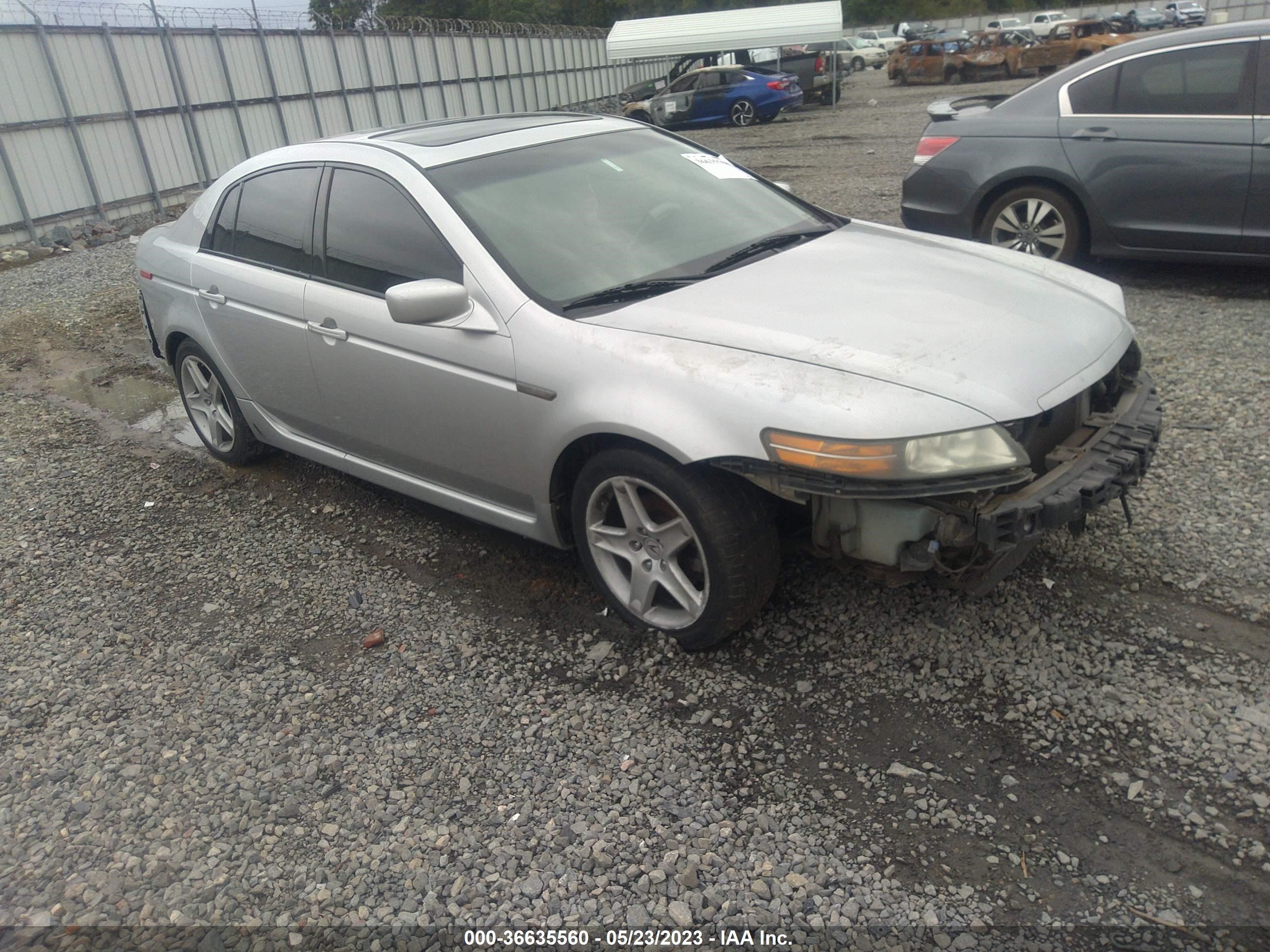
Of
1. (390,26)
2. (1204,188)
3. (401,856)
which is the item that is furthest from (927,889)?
(390,26)

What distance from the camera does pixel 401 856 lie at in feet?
8.32

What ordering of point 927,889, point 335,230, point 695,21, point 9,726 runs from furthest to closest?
point 695,21 < point 335,230 < point 9,726 < point 927,889

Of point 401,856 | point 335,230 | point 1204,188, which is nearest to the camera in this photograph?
point 401,856

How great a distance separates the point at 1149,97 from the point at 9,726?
7.12 m

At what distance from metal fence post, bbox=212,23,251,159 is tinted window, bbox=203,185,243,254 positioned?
41.7ft

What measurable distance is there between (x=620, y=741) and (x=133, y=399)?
16.9ft

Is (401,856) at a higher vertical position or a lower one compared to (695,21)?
lower

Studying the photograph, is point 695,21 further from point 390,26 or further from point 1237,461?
point 1237,461

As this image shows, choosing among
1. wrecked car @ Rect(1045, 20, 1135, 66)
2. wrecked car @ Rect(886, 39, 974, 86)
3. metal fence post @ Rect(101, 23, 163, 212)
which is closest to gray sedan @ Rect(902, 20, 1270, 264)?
metal fence post @ Rect(101, 23, 163, 212)

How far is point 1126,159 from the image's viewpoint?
19.8ft

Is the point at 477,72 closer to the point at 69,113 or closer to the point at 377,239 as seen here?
the point at 69,113

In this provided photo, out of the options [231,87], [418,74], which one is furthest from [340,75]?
[231,87]

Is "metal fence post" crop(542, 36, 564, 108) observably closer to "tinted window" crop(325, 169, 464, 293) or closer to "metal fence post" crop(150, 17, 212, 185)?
"metal fence post" crop(150, 17, 212, 185)

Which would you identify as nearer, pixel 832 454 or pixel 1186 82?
pixel 832 454
